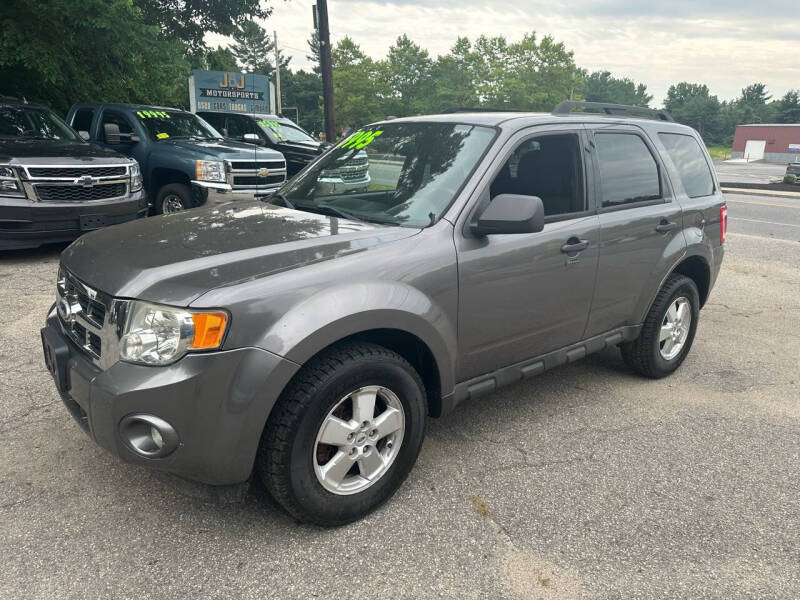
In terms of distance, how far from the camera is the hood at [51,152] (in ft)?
22.1

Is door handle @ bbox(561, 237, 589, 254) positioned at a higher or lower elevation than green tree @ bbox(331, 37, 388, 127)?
lower

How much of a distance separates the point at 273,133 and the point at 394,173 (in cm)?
1030

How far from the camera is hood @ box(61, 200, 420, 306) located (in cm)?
237

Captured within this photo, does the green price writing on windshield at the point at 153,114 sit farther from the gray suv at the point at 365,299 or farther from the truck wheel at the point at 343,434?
the truck wheel at the point at 343,434

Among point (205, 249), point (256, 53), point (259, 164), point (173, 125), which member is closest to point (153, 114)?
point (173, 125)

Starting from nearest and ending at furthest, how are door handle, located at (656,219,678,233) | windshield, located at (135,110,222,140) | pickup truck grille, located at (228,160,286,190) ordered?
door handle, located at (656,219,678,233) < pickup truck grille, located at (228,160,286,190) < windshield, located at (135,110,222,140)

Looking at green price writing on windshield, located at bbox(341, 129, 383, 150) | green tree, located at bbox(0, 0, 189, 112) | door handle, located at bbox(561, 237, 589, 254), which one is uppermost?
green tree, located at bbox(0, 0, 189, 112)

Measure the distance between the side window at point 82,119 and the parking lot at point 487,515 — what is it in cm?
697

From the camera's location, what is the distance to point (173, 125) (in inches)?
387

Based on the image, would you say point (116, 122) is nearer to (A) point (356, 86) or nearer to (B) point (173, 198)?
(B) point (173, 198)

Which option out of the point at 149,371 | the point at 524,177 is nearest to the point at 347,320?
the point at 149,371

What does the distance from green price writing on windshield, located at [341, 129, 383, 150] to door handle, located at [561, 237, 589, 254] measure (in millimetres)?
1291

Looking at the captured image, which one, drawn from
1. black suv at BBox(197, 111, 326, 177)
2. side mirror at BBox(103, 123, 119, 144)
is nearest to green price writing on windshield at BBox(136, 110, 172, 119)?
side mirror at BBox(103, 123, 119, 144)

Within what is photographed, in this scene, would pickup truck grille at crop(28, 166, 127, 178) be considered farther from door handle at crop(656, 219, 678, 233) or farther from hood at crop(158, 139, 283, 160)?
door handle at crop(656, 219, 678, 233)
